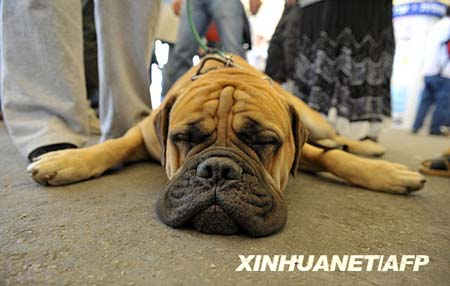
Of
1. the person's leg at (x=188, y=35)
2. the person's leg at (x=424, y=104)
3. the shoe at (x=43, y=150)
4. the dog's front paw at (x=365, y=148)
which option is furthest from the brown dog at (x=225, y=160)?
the person's leg at (x=424, y=104)

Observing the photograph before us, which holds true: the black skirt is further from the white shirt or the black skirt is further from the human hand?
the white shirt

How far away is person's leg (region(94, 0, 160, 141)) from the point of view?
5.95ft

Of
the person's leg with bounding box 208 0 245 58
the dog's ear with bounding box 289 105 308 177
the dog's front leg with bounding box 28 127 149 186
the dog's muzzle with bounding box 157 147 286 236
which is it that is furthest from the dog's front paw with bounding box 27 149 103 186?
the person's leg with bounding box 208 0 245 58

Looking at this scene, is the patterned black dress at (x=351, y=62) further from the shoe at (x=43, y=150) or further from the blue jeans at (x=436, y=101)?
the blue jeans at (x=436, y=101)

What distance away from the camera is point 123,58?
1.90m

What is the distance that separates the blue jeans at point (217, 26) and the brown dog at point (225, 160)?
1.46m

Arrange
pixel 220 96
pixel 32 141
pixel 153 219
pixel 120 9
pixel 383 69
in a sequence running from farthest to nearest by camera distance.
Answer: pixel 383 69
pixel 120 9
pixel 32 141
pixel 220 96
pixel 153 219

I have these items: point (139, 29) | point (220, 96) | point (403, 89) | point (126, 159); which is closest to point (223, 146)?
point (220, 96)

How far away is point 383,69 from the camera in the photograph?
2.57 meters

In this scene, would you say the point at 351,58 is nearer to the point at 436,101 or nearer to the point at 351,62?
the point at 351,62

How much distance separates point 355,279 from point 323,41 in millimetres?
2150

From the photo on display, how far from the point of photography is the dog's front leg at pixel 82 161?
4.13ft

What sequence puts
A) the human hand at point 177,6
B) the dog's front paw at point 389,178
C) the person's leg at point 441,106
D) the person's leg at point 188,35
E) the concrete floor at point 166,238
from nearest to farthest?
1. the concrete floor at point 166,238
2. the dog's front paw at point 389,178
3. the person's leg at point 188,35
4. the human hand at point 177,6
5. the person's leg at point 441,106

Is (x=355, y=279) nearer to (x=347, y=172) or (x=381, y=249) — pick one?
(x=381, y=249)
